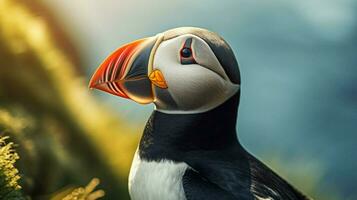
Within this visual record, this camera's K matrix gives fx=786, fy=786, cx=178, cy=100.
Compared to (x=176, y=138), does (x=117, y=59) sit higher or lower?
higher

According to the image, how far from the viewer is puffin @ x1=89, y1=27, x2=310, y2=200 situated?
1991mm

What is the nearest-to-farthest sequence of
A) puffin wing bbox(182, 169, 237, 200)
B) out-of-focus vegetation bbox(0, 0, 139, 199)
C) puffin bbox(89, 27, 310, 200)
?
puffin wing bbox(182, 169, 237, 200)
puffin bbox(89, 27, 310, 200)
out-of-focus vegetation bbox(0, 0, 139, 199)

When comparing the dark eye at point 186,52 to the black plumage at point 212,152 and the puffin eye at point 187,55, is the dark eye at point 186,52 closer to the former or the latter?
the puffin eye at point 187,55

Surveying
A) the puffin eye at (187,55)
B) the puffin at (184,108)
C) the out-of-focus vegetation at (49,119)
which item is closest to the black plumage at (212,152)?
the puffin at (184,108)

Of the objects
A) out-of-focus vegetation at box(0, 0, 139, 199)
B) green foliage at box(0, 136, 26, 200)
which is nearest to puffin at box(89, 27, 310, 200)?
green foliage at box(0, 136, 26, 200)

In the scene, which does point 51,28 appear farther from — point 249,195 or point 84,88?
point 249,195

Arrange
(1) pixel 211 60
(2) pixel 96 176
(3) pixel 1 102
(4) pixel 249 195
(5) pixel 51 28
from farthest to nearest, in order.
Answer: (5) pixel 51 28, (2) pixel 96 176, (3) pixel 1 102, (1) pixel 211 60, (4) pixel 249 195

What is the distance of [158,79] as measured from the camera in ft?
6.73

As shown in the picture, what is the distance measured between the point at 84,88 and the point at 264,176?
1.06 metres

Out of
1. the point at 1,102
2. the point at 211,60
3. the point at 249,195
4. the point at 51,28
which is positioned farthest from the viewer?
the point at 51,28

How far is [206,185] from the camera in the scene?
1903mm

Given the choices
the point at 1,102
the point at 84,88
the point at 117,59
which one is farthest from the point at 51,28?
the point at 117,59

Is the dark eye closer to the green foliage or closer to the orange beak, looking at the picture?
the orange beak

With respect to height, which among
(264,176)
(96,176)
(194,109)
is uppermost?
(194,109)
